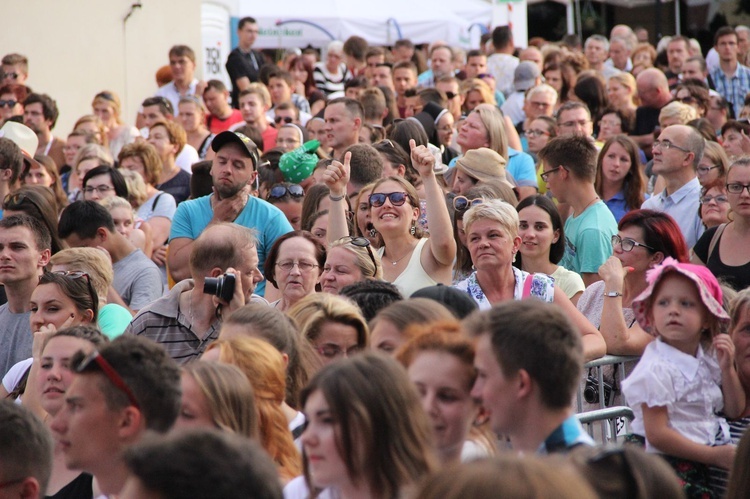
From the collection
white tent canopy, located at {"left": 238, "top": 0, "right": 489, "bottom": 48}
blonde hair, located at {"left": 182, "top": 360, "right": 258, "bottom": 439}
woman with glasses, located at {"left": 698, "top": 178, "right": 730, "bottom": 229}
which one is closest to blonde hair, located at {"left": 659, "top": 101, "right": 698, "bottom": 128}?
woman with glasses, located at {"left": 698, "top": 178, "right": 730, "bottom": 229}

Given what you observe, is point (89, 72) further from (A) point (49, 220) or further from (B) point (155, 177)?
(A) point (49, 220)

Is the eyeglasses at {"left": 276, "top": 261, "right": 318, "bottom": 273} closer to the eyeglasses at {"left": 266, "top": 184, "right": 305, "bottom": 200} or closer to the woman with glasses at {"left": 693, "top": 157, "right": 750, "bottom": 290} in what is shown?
the eyeglasses at {"left": 266, "top": 184, "right": 305, "bottom": 200}

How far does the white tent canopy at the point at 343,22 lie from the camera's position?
65.0 ft

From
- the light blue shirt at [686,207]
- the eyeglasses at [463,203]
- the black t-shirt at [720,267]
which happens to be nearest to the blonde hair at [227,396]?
the eyeglasses at [463,203]

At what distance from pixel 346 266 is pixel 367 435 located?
2.81 metres

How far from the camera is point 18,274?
621 cm

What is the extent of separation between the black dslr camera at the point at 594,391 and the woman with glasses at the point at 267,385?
7.14 ft

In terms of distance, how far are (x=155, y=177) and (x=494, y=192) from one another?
3870 mm

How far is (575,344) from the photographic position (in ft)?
10.5

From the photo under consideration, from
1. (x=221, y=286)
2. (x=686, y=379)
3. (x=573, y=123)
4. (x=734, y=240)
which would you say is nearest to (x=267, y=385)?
(x=221, y=286)

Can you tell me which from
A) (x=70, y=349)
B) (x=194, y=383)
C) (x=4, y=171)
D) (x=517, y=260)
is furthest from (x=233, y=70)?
(x=194, y=383)

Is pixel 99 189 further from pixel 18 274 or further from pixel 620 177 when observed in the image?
pixel 620 177

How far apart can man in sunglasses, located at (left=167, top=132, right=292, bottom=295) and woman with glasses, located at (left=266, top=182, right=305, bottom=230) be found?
90 cm

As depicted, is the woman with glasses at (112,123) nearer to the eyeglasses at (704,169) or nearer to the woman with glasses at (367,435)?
the eyeglasses at (704,169)
